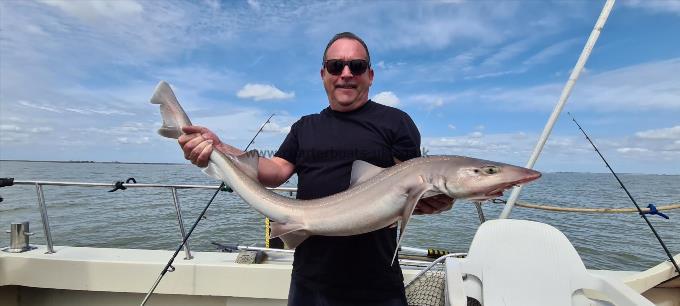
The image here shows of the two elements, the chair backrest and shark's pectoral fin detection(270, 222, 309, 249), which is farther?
the chair backrest

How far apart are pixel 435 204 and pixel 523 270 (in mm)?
1504

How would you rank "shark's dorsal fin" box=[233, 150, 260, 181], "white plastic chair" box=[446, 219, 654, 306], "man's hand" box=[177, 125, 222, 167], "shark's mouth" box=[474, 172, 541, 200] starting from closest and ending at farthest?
"shark's mouth" box=[474, 172, 541, 200] < "man's hand" box=[177, 125, 222, 167] < "shark's dorsal fin" box=[233, 150, 260, 181] < "white plastic chair" box=[446, 219, 654, 306]

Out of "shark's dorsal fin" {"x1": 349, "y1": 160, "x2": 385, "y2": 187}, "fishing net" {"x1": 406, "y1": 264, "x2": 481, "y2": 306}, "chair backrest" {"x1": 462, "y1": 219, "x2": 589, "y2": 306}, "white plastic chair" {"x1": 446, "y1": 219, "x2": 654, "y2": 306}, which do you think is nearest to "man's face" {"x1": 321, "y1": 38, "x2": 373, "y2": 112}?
"shark's dorsal fin" {"x1": 349, "y1": 160, "x2": 385, "y2": 187}

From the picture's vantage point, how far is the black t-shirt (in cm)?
217

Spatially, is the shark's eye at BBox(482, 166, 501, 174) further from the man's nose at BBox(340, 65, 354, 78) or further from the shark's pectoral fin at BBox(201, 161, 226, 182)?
the shark's pectoral fin at BBox(201, 161, 226, 182)

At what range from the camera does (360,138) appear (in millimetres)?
2301

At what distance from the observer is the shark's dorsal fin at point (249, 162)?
231cm

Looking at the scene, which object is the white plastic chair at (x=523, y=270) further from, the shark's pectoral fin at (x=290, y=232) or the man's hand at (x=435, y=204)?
the shark's pectoral fin at (x=290, y=232)

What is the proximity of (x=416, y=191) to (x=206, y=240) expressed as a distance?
10780mm

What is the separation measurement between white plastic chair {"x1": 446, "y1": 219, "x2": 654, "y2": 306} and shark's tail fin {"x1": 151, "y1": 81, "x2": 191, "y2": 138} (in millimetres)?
2113

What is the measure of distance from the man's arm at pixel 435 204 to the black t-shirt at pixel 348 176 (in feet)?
0.83

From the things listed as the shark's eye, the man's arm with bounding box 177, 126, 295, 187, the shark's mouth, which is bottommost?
the shark's mouth

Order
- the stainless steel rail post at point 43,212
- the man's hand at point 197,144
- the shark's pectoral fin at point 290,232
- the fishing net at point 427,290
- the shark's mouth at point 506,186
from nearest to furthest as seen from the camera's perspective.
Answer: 1. the shark's mouth at point 506,186
2. the shark's pectoral fin at point 290,232
3. the man's hand at point 197,144
4. the fishing net at point 427,290
5. the stainless steel rail post at point 43,212

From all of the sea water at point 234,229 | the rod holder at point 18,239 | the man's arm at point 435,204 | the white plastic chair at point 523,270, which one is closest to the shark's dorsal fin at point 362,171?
the man's arm at point 435,204
